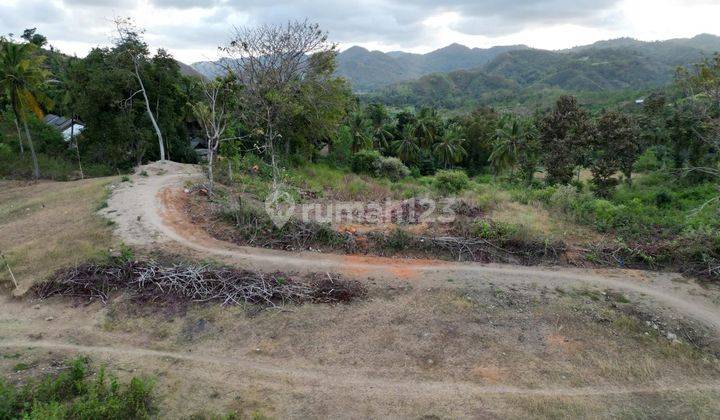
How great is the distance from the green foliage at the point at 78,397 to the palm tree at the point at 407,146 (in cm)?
3634

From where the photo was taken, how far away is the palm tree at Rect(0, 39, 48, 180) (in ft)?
61.7

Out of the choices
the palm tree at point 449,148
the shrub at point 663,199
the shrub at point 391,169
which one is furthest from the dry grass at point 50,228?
the palm tree at point 449,148

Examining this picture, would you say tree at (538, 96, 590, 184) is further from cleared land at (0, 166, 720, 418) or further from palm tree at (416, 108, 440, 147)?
cleared land at (0, 166, 720, 418)

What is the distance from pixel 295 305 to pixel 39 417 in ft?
15.5

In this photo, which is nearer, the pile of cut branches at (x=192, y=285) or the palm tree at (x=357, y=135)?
the pile of cut branches at (x=192, y=285)

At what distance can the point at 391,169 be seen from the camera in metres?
31.9

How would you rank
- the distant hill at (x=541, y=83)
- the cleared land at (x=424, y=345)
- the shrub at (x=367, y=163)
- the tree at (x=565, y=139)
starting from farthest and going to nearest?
the distant hill at (x=541, y=83)
the shrub at (x=367, y=163)
the tree at (x=565, y=139)
the cleared land at (x=424, y=345)

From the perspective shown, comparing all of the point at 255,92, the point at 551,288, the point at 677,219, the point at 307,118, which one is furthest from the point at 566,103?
the point at 551,288

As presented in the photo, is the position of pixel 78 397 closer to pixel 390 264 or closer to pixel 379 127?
pixel 390 264

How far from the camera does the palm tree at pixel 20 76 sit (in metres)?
18.8

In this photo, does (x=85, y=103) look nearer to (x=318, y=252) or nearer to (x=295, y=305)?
(x=318, y=252)

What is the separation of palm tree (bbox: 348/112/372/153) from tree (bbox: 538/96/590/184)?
601 inches

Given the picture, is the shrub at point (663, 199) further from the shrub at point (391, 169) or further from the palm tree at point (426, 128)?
the palm tree at point (426, 128)

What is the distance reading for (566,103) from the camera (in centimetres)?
2686
